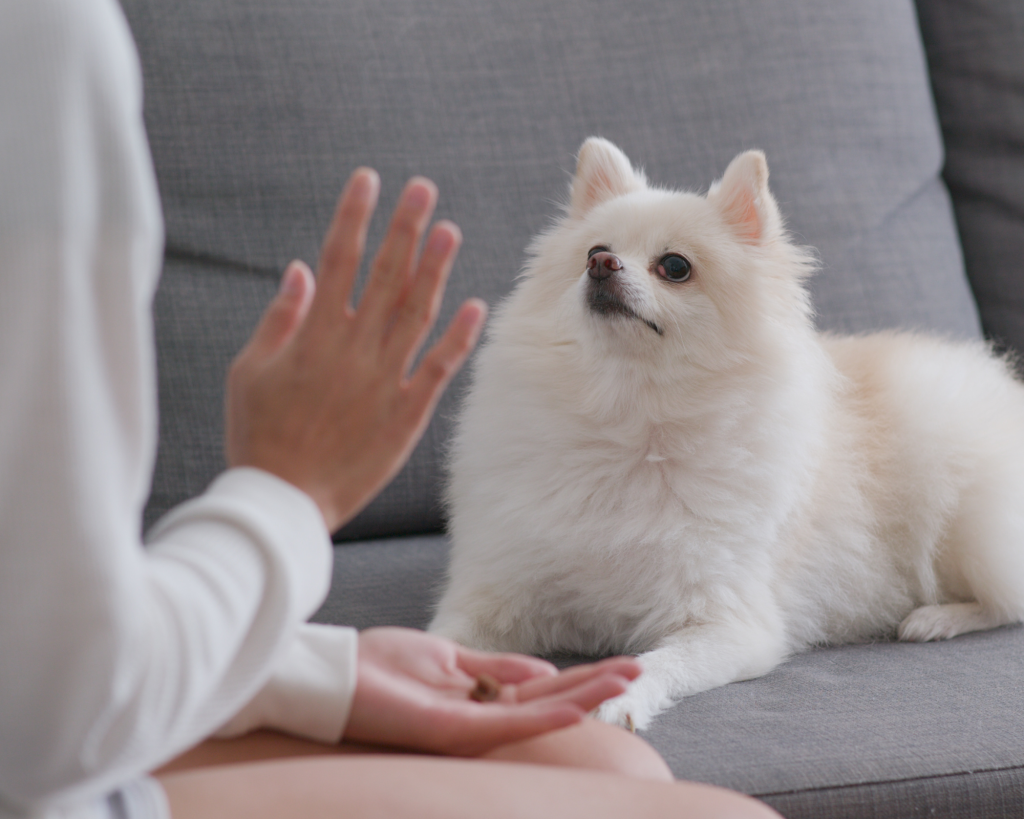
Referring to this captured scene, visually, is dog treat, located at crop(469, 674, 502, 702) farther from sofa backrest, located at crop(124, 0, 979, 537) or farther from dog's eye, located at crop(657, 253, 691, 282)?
sofa backrest, located at crop(124, 0, 979, 537)

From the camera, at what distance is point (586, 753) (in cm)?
84

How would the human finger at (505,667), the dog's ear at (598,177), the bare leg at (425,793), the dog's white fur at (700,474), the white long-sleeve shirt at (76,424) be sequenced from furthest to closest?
the dog's ear at (598,177)
the dog's white fur at (700,474)
the human finger at (505,667)
the bare leg at (425,793)
the white long-sleeve shirt at (76,424)

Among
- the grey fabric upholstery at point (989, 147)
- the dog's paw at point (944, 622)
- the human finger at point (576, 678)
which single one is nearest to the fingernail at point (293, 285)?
the human finger at point (576, 678)

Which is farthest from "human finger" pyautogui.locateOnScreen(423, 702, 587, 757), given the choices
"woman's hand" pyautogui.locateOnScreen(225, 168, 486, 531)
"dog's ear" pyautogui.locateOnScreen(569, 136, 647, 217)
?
"dog's ear" pyautogui.locateOnScreen(569, 136, 647, 217)

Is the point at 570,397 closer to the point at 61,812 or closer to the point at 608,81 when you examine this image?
the point at 608,81

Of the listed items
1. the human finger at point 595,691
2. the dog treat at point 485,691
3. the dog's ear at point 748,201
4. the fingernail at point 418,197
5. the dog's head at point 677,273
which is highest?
the fingernail at point 418,197

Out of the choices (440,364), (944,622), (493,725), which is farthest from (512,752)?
(944,622)

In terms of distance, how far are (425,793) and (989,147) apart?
2248mm

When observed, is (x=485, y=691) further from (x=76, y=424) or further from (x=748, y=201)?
(x=748, y=201)

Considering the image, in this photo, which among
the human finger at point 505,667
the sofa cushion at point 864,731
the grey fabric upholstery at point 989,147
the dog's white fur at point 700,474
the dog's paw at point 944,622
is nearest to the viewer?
the human finger at point 505,667

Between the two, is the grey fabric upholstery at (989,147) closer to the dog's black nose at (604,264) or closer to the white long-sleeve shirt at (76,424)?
the dog's black nose at (604,264)

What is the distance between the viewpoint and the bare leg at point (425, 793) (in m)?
0.64

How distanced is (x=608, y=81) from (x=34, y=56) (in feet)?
5.64

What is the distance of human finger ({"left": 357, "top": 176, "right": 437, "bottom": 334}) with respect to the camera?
0.69m
